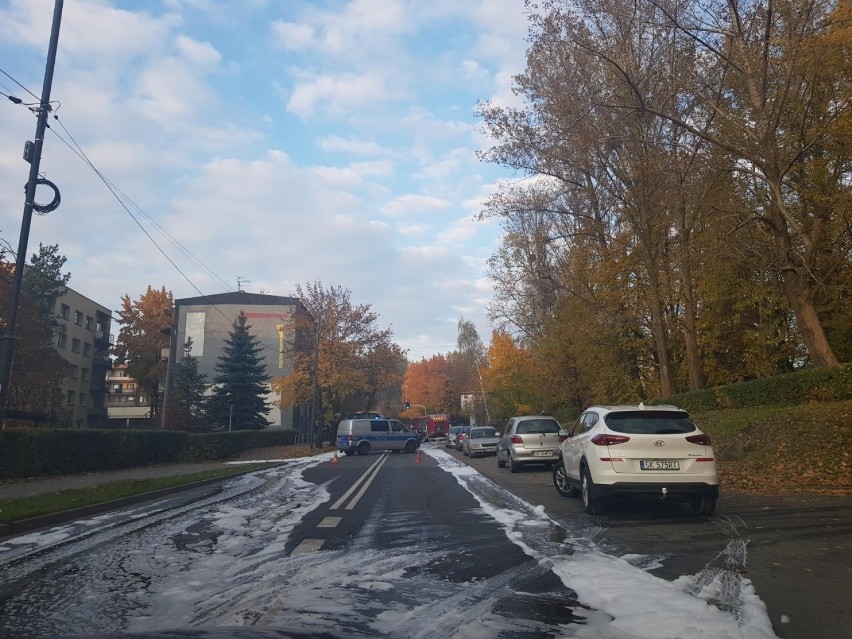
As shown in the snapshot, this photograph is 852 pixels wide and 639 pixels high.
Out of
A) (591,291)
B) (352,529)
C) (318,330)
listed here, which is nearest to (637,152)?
(591,291)

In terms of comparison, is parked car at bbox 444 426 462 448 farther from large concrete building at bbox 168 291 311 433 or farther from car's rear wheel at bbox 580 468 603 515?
car's rear wheel at bbox 580 468 603 515

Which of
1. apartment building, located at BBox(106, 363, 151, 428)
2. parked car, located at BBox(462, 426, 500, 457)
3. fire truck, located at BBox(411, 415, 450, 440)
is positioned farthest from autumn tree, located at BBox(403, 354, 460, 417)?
parked car, located at BBox(462, 426, 500, 457)

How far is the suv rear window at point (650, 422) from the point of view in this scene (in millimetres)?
10008

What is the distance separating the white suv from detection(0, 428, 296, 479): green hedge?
14.9 meters

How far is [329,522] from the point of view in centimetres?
1014

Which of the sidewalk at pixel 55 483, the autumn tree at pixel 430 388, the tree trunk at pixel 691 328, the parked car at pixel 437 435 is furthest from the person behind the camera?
the autumn tree at pixel 430 388

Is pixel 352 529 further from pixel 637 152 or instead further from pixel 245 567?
pixel 637 152

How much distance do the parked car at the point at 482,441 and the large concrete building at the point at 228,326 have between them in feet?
121

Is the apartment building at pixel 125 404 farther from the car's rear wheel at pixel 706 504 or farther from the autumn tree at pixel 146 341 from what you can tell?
the car's rear wheel at pixel 706 504

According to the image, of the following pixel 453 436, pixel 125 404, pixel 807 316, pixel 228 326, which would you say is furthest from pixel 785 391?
pixel 125 404

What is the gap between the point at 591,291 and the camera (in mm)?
29703

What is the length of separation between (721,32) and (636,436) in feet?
33.1

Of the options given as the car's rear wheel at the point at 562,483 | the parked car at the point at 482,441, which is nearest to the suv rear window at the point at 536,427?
the car's rear wheel at the point at 562,483

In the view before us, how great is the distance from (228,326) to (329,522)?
60.7m
